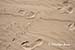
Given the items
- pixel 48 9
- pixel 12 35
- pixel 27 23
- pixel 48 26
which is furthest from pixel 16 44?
pixel 48 9

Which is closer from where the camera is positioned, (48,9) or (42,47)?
(42,47)

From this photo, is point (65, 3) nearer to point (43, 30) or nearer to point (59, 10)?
point (59, 10)

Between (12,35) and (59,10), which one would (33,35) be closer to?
(12,35)

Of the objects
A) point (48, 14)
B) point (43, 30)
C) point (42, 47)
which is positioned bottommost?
point (42, 47)

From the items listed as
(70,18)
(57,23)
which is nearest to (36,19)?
(57,23)

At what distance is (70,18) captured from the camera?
3.71 ft

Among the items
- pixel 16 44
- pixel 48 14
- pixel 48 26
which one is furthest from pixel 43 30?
pixel 16 44

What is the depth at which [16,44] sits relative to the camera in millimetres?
1069

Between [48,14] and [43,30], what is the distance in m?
0.16

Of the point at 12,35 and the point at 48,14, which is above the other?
the point at 48,14

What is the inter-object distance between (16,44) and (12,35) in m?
0.09

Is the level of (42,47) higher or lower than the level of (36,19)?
lower

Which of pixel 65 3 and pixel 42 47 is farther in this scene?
pixel 65 3

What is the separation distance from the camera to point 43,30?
3.62ft
